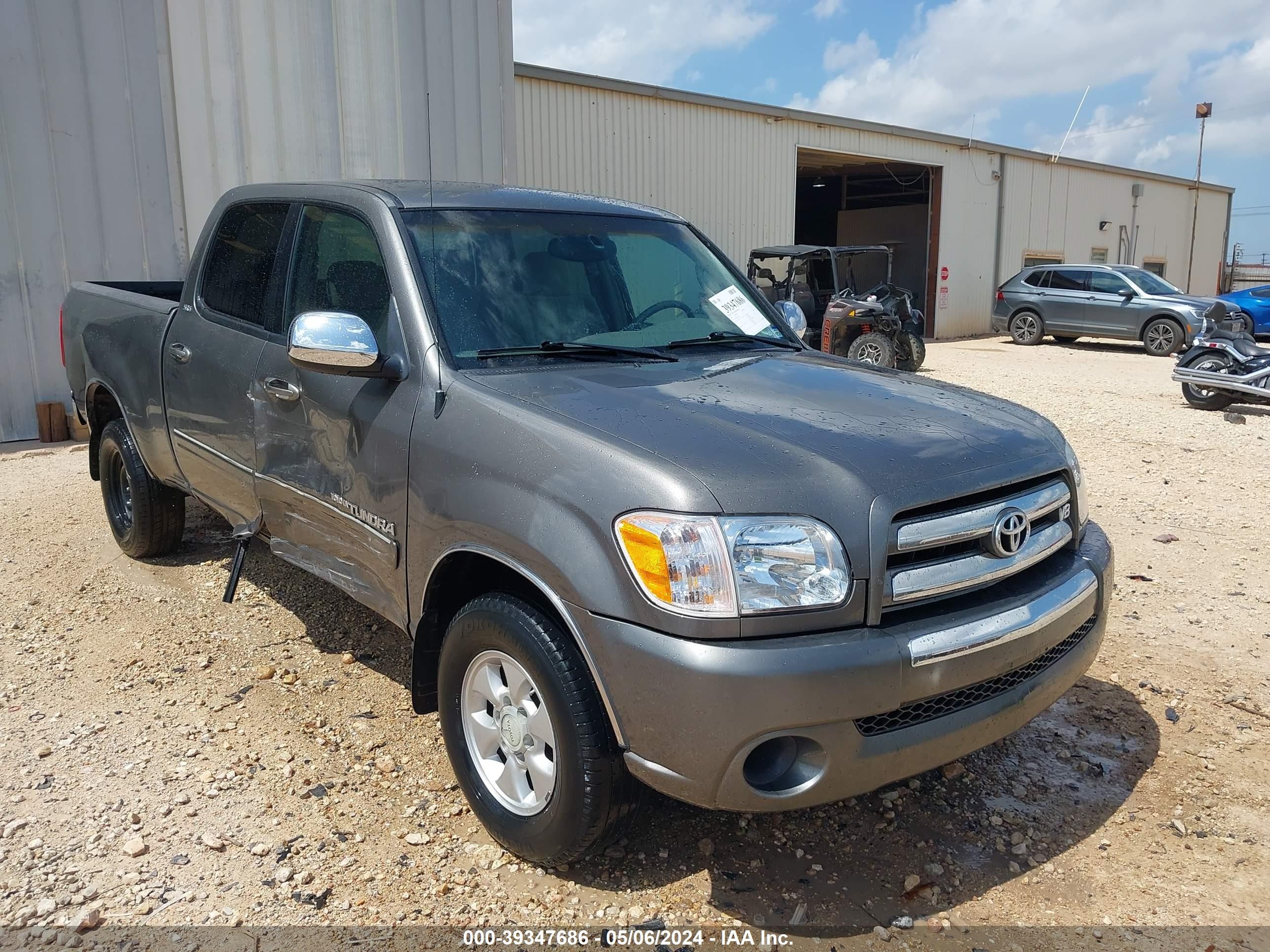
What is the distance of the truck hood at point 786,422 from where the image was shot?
7.76 feet

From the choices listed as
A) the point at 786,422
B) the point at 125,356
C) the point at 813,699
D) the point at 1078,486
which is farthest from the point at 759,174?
the point at 813,699

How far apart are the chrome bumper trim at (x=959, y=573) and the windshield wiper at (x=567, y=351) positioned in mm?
1248

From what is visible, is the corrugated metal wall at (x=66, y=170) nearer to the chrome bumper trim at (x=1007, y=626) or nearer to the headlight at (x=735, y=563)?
the headlight at (x=735, y=563)

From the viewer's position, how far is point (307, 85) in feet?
31.2

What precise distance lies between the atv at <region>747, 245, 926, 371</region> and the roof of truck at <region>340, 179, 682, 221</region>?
957 cm

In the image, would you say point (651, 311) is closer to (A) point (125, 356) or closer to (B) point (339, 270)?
(B) point (339, 270)

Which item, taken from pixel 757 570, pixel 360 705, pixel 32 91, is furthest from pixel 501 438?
pixel 32 91

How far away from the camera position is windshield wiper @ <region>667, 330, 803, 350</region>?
3559 mm

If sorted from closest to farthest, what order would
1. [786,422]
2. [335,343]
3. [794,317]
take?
[786,422]
[335,343]
[794,317]

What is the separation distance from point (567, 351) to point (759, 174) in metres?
17.1

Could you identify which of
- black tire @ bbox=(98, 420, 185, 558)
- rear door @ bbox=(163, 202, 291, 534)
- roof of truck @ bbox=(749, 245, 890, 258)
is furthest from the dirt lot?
roof of truck @ bbox=(749, 245, 890, 258)

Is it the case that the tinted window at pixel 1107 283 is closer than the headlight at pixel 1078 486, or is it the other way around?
the headlight at pixel 1078 486

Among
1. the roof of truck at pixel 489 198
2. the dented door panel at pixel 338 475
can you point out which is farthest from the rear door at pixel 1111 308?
the dented door panel at pixel 338 475

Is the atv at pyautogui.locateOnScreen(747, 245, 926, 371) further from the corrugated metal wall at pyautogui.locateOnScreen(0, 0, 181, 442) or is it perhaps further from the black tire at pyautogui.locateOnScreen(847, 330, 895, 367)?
the corrugated metal wall at pyautogui.locateOnScreen(0, 0, 181, 442)
